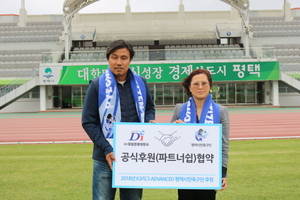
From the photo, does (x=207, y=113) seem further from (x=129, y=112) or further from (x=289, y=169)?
(x=289, y=169)

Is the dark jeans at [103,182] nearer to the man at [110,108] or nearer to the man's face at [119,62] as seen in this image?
the man at [110,108]

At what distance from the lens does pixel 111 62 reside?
324 centimetres

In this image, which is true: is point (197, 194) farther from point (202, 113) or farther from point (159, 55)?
point (159, 55)

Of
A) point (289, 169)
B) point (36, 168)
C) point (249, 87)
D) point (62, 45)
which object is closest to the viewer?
point (289, 169)

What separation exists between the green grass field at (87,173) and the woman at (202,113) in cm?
212

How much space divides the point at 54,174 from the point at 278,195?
408 centimetres

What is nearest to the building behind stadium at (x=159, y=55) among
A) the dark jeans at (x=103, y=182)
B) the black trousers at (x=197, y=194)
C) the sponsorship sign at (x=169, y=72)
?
the sponsorship sign at (x=169, y=72)

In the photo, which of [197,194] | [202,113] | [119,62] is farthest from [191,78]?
Result: [197,194]

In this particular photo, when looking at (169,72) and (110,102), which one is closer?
(110,102)

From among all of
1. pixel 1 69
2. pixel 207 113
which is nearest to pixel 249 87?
pixel 1 69

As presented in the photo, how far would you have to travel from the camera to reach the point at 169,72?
31.2 metres

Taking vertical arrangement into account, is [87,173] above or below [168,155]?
→ below

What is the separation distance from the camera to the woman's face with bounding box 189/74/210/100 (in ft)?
11.3

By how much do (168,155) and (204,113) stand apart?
0.53 metres
